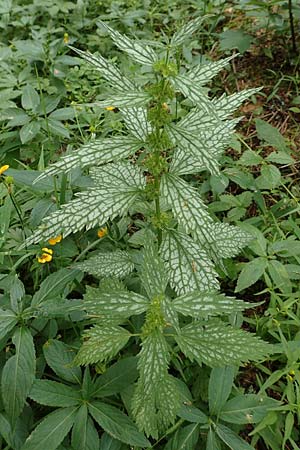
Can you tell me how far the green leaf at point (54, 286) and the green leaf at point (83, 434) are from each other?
1.27 ft

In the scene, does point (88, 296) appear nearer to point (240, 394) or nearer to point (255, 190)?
point (240, 394)

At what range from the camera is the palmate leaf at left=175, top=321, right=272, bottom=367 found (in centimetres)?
150

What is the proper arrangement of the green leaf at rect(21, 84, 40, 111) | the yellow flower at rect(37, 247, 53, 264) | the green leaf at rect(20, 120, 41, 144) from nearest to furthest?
the yellow flower at rect(37, 247, 53, 264) → the green leaf at rect(20, 120, 41, 144) → the green leaf at rect(21, 84, 40, 111)

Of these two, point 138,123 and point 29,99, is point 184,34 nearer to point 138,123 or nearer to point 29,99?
point 138,123

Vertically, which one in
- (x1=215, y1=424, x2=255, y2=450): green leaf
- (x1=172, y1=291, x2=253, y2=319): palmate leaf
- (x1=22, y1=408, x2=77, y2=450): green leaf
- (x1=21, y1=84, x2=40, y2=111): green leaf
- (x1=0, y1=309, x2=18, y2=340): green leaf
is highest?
(x1=21, y1=84, x2=40, y2=111): green leaf

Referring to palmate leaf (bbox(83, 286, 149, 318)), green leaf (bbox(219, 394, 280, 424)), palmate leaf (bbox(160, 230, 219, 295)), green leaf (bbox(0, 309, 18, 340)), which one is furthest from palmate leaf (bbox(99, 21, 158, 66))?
green leaf (bbox(219, 394, 280, 424))

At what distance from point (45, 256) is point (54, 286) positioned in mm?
228

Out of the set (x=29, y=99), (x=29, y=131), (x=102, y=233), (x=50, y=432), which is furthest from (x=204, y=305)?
(x=29, y=99)

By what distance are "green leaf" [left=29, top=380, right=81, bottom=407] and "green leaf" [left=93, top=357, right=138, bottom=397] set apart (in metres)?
0.07

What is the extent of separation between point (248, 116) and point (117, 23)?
3.64ft

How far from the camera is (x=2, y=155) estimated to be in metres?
2.67

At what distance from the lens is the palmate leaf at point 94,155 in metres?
1.42

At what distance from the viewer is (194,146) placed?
1386 millimetres

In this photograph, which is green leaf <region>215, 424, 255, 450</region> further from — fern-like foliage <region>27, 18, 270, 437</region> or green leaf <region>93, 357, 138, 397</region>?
green leaf <region>93, 357, 138, 397</region>
